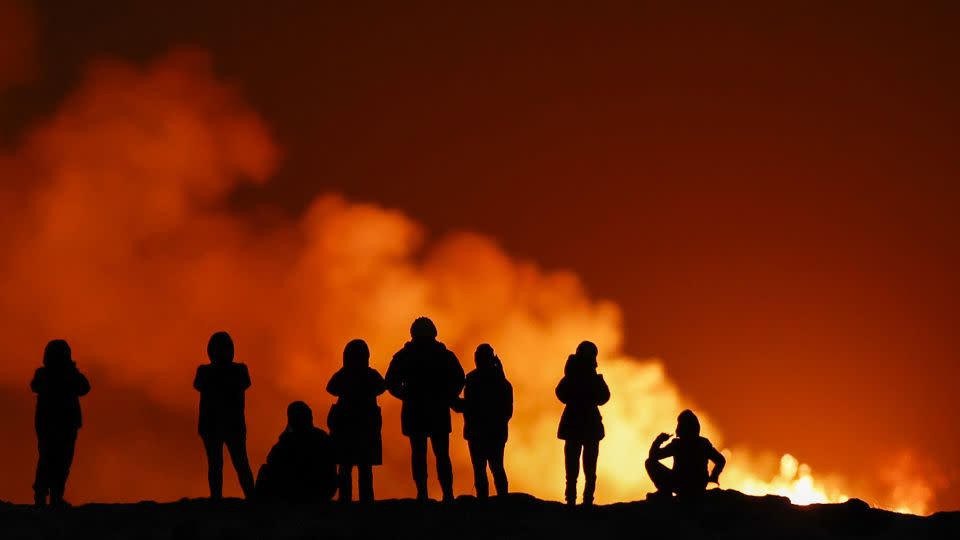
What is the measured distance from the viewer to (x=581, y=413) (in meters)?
20.0

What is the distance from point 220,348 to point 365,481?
8.60ft

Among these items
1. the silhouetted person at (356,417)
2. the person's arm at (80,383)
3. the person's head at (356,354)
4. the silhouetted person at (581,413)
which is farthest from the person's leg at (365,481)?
the person's arm at (80,383)

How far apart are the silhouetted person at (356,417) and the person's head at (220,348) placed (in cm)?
141

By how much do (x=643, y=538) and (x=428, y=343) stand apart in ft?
13.5

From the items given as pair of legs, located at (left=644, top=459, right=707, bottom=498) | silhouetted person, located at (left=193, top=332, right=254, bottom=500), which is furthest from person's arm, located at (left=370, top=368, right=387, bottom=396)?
pair of legs, located at (left=644, top=459, right=707, bottom=498)

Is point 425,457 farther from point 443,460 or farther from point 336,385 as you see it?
point 336,385

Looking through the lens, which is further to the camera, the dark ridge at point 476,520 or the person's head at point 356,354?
the person's head at point 356,354

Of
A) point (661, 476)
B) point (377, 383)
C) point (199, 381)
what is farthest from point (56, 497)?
point (661, 476)

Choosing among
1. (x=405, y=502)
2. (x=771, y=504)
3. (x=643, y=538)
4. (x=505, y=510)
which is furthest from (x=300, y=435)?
(x=771, y=504)

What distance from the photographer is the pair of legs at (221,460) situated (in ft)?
63.9

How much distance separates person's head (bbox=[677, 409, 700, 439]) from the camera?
19812 millimetres

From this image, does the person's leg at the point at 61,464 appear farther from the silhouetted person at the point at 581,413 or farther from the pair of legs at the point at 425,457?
the silhouetted person at the point at 581,413

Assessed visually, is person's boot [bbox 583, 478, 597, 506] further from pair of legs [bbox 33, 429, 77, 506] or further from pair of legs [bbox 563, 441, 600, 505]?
pair of legs [bbox 33, 429, 77, 506]

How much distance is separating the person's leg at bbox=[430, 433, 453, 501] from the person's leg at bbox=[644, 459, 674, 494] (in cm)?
270
